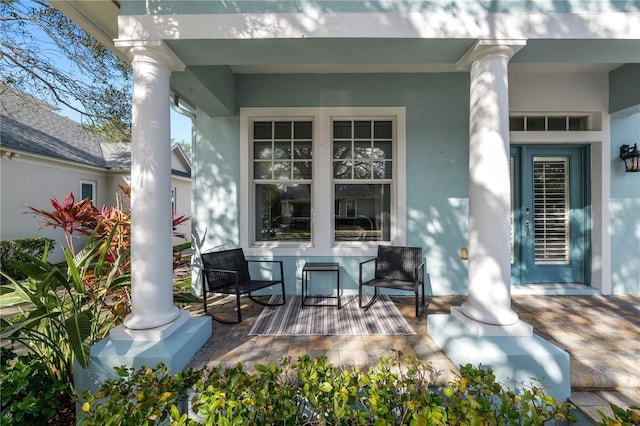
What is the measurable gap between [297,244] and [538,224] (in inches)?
141

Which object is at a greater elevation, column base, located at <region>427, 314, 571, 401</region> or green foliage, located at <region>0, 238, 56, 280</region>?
green foliage, located at <region>0, 238, 56, 280</region>

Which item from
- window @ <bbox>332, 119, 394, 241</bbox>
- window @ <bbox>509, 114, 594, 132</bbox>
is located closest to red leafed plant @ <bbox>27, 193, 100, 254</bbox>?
window @ <bbox>332, 119, 394, 241</bbox>

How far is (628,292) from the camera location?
13.0 feet

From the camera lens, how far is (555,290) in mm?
4012

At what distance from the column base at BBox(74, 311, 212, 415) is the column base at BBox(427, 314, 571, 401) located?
2110 mm

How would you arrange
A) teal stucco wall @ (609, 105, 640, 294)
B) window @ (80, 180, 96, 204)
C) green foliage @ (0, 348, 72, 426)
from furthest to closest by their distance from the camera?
window @ (80, 180, 96, 204), teal stucco wall @ (609, 105, 640, 294), green foliage @ (0, 348, 72, 426)

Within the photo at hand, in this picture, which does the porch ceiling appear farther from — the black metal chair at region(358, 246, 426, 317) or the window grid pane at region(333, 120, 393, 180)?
the black metal chair at region(358, 246, 426, 317)

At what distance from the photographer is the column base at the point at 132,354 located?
A: 205 cm

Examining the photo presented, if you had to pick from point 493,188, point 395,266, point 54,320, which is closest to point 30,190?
point 54,320

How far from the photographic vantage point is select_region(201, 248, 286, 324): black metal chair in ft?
10.3

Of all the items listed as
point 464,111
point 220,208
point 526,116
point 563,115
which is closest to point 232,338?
point 220,208

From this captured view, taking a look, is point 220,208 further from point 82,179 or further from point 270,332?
point 82,179

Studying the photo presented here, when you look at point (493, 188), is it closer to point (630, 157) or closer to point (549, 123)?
point (549, 123)

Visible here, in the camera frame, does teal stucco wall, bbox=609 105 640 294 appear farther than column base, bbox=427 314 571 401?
Yes
